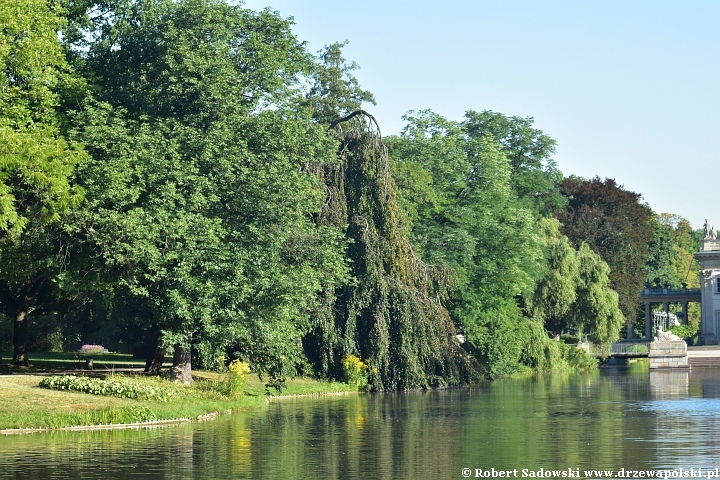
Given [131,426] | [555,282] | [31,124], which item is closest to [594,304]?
[555,282]

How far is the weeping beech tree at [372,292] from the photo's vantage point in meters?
47.6

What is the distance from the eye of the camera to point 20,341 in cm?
4762

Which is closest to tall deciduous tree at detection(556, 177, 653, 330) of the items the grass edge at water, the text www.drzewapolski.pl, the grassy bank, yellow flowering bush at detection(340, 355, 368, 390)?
yellow flowering bush at detection(340, 355, 368, 390)

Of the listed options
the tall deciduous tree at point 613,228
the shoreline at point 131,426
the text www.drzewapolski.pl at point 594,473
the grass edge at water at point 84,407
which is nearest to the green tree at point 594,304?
the tall deciduous tree at point 613,228

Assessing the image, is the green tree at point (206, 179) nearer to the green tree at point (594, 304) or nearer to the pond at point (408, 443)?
the pond at point (408, 443)

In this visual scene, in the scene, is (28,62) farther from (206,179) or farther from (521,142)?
(521,142)

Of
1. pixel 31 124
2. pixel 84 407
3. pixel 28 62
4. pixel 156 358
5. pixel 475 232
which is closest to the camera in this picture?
pixel 84 407

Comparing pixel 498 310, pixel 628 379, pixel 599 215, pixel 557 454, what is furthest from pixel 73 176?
pixel 599 215

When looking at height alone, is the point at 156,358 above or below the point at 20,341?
below

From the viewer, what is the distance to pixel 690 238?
520ft

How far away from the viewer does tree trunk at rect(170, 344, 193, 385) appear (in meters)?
41.5

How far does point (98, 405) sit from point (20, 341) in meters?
15.4

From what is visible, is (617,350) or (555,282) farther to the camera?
(617,350)

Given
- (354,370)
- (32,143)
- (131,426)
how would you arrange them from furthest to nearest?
1. (354,370)
2. (32,143)
3. (131,426)
